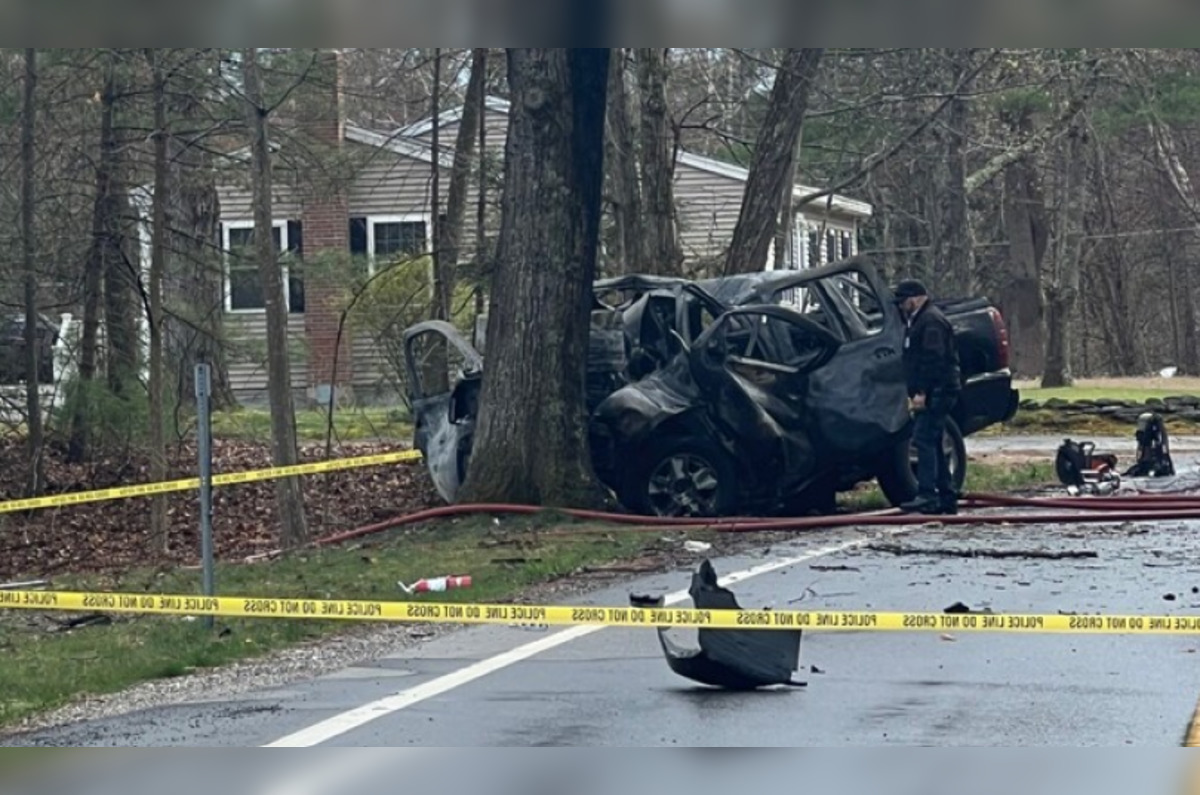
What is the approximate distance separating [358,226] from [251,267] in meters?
14.3

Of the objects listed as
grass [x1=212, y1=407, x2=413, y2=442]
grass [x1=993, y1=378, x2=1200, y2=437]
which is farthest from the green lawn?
grass [x1=212, y1=407, x2=413, y2=442]

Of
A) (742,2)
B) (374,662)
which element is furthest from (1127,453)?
(742,2)

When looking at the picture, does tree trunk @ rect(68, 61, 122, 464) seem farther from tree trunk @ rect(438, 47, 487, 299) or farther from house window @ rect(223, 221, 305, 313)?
tree trunk @ rect(438, 47, 487, 299)

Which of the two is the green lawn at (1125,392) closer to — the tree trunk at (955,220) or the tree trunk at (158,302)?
the tree trunk at (955,220)

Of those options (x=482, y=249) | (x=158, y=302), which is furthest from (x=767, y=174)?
(x=158, y=302)

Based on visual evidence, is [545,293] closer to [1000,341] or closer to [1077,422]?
[1000,341]

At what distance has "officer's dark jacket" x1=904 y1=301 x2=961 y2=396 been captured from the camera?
15086 mm

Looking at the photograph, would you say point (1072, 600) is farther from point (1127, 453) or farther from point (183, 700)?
point (1127, 453)

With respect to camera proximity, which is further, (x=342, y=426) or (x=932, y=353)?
(x=342, y=426)

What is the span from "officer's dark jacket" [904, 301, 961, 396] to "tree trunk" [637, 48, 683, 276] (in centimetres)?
891

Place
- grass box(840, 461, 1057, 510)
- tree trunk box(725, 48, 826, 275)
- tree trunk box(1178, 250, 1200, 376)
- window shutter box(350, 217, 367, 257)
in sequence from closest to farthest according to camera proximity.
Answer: grass box(840, 461, 1057, 510) → tree trunk box(725, 48, 826, 275) → window shutter box(350, 217, 367, 257) → tree trunk box(1178, 250, 1200, 376)

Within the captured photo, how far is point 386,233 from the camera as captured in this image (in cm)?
3866

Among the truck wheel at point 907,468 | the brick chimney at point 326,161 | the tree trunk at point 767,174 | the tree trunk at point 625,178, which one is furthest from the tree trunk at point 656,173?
the truck wheel at point 907,468

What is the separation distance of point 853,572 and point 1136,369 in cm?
4538
